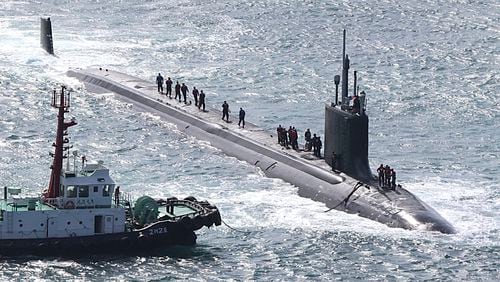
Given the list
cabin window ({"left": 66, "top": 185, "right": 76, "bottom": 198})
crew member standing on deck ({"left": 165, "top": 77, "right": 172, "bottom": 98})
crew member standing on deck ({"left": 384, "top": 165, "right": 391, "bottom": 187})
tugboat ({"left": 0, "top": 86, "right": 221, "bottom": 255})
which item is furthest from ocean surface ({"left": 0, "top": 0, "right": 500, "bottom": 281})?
cabin window ({"left": 66, "top": 185, "right": 76, "bottom": 198})

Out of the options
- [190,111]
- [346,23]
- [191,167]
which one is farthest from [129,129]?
[346,23]

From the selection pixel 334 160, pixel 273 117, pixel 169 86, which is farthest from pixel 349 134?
pixel 169 86

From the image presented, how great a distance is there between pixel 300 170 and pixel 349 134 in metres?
3.15

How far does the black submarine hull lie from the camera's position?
168ft

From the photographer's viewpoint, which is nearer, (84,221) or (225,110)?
(84,221)

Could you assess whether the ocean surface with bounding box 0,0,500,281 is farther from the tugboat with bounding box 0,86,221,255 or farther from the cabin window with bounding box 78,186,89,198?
the cabin window with bounding box 78,186,89,198

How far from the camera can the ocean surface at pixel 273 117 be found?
4750 centimetres

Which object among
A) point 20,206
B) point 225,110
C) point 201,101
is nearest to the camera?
point 20,206

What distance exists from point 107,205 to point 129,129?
18859 mm

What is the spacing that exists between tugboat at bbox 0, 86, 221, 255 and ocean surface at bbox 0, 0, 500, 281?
49 cm

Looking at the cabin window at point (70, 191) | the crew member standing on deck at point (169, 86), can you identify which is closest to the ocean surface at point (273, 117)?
the crew member standing on deck at point (169, 86)

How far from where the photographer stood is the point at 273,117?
69.9 meters

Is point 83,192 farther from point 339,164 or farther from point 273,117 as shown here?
point 273,117

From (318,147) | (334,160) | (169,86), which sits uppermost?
(169,86)
